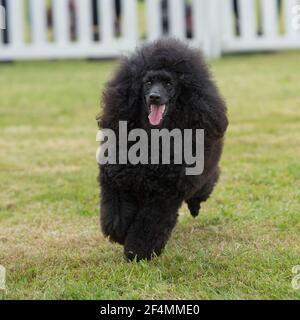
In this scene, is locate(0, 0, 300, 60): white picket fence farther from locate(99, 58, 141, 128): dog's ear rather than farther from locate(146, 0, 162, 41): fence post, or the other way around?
locate(99, 58, 141, 128): dog's ear

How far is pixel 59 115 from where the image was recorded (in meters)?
8.37

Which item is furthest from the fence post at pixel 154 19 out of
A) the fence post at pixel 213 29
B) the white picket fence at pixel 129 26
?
the fence post at pixel 213 29

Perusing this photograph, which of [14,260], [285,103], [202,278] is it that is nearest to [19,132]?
[285,103]

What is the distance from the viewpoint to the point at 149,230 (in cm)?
366

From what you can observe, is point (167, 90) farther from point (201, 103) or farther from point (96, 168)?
point (96, 168)

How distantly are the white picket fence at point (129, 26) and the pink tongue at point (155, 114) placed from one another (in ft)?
23.2

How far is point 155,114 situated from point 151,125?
0.12 meters

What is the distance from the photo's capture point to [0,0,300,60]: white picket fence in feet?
35.0

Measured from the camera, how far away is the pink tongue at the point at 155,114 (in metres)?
3.55

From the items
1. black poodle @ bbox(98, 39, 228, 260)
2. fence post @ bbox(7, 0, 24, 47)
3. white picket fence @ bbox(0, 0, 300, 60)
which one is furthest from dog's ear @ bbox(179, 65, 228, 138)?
fence post @ bbox(7, 0, 24, 47)

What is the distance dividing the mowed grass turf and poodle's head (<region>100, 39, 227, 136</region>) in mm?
371

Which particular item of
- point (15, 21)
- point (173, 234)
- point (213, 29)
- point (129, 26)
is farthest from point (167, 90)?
point (213, 29)

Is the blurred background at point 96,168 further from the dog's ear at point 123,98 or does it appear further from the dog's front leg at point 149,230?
the dog's ear at point 123,98
